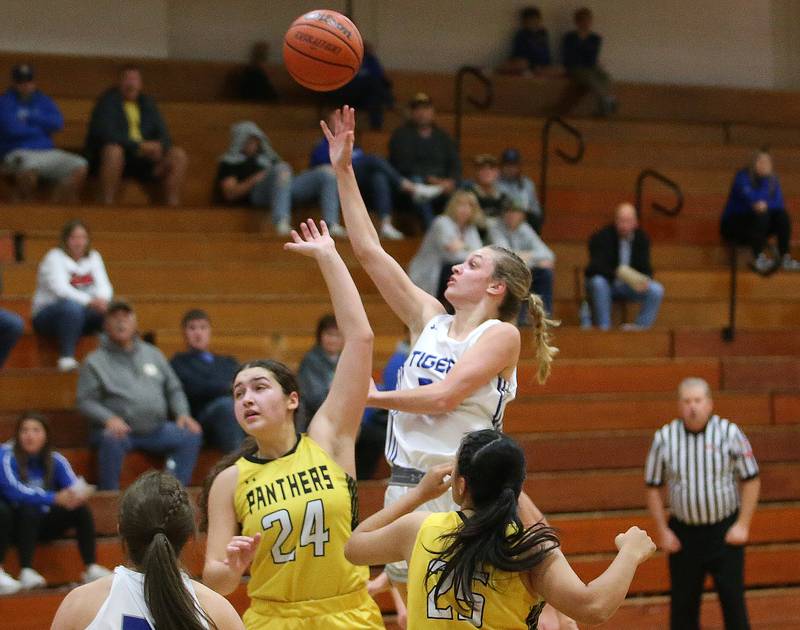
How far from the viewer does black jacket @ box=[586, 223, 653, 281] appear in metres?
10.0

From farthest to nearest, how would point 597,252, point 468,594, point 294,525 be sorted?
point 597,252 < point 294,525 < point 468,594

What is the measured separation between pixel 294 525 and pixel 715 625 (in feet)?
14.3

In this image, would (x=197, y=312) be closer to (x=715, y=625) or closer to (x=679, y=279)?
(x=715, y=625)

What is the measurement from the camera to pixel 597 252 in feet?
33.0

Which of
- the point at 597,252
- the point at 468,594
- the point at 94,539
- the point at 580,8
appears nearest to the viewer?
the point at 468,594

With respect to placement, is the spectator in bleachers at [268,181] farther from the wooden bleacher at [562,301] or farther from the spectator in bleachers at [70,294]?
the spectator in bleachers at [70,294]

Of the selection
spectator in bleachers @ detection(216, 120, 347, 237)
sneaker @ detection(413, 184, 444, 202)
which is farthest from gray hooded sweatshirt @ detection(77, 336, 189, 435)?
sneaker @ detection(413, 184, 444, 202)

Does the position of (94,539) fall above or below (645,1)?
below

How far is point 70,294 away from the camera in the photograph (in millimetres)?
8047

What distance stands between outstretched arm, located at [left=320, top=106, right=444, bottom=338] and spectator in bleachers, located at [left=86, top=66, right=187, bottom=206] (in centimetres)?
588

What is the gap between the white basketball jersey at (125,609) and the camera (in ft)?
9.41

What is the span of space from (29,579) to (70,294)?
209 cm

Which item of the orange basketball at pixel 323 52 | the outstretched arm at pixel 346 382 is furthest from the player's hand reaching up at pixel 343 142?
the orange basketball at pixel 323 52

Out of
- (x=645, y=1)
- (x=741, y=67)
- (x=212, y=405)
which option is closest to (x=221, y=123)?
(x=212, y=405)
